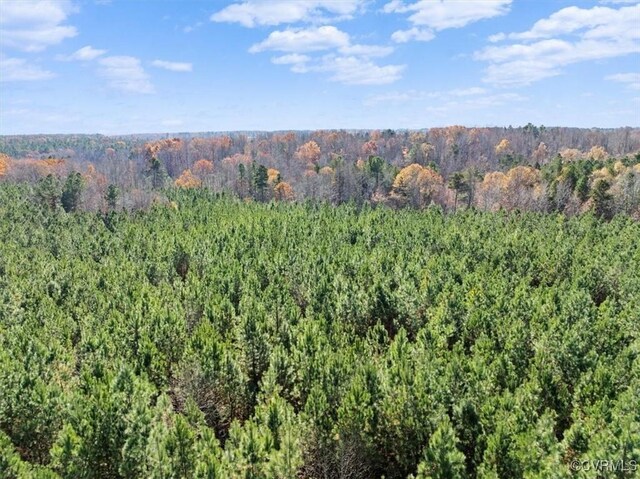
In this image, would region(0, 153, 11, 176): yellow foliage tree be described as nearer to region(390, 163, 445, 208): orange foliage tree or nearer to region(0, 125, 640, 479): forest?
region(0, 125, 640, 479): forest

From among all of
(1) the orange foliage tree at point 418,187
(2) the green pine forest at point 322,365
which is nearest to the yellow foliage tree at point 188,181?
(1) the orange foliage tree at point 418,187

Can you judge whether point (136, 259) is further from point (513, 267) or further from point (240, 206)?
point (513, 267)

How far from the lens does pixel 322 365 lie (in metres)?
23.3

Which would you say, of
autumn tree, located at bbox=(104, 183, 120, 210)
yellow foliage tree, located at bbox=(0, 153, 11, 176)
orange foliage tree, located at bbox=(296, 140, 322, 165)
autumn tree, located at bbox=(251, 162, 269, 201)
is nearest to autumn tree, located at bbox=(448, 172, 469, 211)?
autumn tree, located at bbox=(251, 162, 269, 201)

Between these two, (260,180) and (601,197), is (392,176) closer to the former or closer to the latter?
(260,180)

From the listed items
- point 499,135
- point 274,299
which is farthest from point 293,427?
point 499,135

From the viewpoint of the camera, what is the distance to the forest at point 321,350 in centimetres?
1680

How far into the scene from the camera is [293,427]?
17844 mm

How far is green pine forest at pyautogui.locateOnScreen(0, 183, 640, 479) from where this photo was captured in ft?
54.6

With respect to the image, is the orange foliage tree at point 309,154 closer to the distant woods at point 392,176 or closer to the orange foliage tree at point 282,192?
the distant woods at point 392,176

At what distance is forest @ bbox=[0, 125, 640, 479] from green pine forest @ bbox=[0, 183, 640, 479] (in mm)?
109

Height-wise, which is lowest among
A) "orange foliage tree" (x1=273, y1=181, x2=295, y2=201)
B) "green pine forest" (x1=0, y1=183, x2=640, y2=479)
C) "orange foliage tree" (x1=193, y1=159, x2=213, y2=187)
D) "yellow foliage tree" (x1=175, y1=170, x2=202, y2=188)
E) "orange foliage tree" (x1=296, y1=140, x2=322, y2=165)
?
"green pine forest" (x1=0, y1=183, x2=640, y2=479)

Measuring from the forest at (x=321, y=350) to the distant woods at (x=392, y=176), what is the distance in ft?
74.0

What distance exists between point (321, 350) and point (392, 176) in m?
88.5
